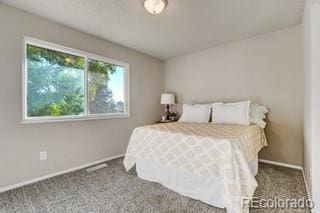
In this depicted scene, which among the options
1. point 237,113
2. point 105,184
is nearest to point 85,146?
point 105,184

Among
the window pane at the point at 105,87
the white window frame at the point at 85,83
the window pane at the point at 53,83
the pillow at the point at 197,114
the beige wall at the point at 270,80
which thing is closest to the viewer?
the white window frame at the point at 85,83

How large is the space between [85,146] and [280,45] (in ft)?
12.1

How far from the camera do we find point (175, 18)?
257 centimetres

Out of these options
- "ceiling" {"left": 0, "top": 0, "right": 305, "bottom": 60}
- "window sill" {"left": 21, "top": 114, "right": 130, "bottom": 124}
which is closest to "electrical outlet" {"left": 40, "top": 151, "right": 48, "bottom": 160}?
"window sill" {"left": 21, "top": 114, "right": 130, "bottom": 124}

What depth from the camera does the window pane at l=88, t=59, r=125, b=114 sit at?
323cm

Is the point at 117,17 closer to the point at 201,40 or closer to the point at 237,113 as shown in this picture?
the point at 201,40

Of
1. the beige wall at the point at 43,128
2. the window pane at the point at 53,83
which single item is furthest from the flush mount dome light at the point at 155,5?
the window pane at the point at 53,83

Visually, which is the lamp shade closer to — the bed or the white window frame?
the white window frame

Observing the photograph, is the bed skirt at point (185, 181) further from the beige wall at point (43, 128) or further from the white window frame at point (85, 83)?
the white window frame at point (85, 83)

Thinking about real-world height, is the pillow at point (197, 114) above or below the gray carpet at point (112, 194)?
above

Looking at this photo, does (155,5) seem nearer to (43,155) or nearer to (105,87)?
(105,87)

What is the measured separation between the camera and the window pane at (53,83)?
8.18 feet

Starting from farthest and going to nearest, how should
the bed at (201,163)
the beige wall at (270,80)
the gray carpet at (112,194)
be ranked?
the beige wall at (270,80)
the gray carpet at (112,194)
the bed at (201,163)

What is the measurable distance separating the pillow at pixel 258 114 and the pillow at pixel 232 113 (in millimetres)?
167
